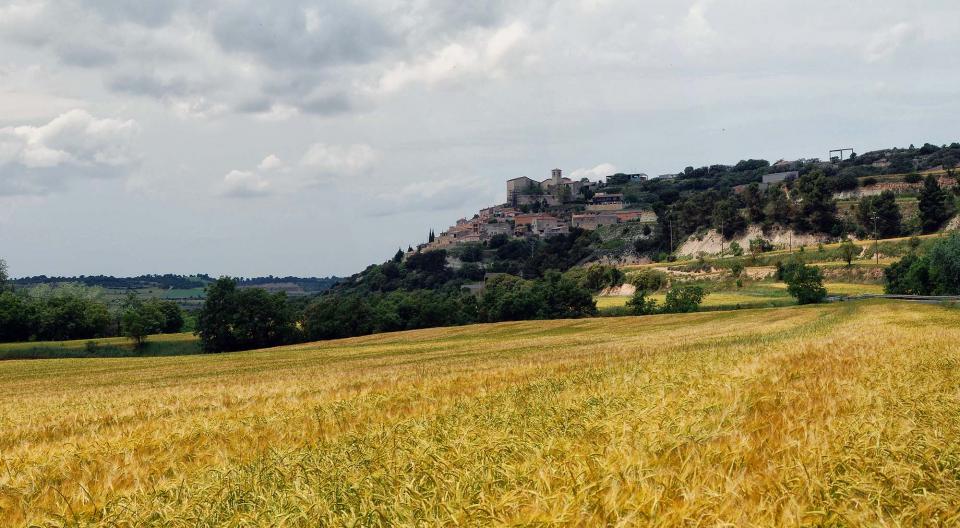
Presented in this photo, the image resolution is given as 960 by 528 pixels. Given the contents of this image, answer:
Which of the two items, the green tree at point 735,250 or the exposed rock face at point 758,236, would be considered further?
the exposed rock face at point 758,236

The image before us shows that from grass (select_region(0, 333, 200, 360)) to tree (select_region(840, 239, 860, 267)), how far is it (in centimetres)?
12132

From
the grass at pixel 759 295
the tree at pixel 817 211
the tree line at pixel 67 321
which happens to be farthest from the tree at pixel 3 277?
the tree at pixel 817 211

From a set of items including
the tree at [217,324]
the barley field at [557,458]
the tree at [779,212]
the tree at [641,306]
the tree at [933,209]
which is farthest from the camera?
the tree at [779,212]

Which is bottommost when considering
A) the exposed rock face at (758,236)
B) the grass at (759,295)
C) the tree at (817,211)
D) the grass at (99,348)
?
the grass at (759,295)

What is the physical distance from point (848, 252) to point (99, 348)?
13329cm

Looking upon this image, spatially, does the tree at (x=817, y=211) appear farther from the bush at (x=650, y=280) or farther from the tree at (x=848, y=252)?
the bush at (x=650, y=280)

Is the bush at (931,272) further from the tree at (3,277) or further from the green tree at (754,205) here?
the tree at (3,277)

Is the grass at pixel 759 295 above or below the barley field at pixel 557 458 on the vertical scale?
below

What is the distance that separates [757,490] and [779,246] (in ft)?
627

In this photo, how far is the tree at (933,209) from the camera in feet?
503

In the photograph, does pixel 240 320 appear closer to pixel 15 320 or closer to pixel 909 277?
pixel 15 320

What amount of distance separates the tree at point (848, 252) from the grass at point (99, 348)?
121m

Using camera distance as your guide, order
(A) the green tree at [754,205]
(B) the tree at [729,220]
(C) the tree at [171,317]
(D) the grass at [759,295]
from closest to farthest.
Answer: (D) the grass at [759,295], (C) the tree at [171,317], (A) the green tree at [754,205], (B) the tree at [729,220]

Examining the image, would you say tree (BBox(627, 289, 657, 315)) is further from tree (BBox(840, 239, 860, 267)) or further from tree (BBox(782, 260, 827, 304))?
tree (BBox(840, 239, 860, 267))
